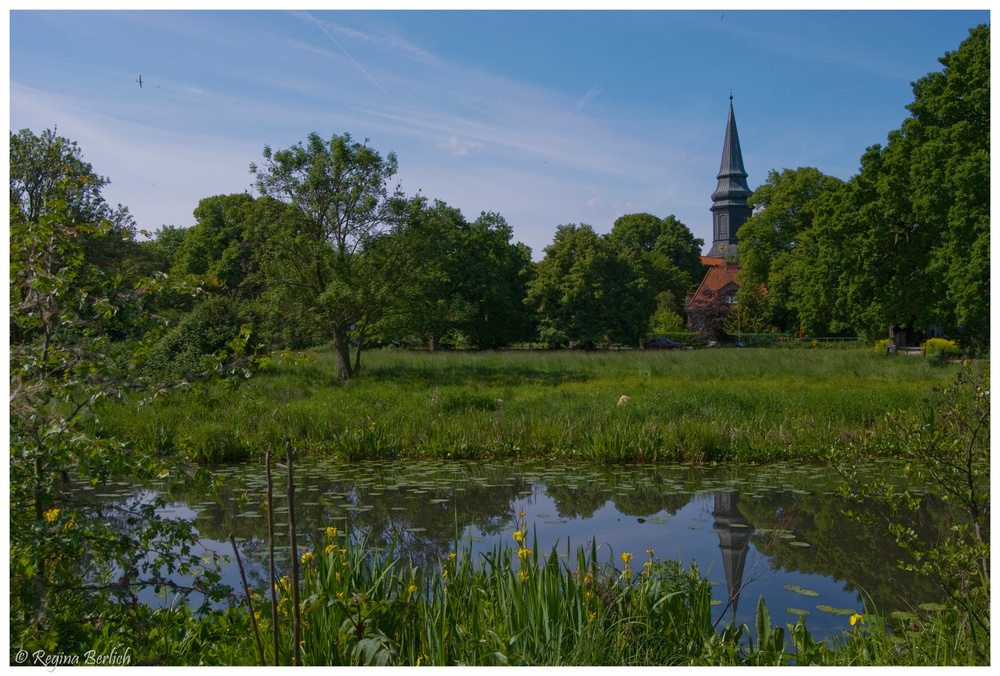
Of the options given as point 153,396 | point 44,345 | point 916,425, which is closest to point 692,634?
point 916,425

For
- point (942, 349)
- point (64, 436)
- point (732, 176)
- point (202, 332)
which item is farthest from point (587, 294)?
point (732, 176)

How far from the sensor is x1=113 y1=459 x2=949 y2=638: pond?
5.37 m

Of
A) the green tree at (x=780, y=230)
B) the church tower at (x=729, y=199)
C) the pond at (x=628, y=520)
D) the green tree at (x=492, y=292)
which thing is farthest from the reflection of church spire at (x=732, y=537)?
the church tower at (x=729, y=199)

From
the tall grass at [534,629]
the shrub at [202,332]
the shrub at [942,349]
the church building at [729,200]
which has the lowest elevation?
the tall grass at [534,629]

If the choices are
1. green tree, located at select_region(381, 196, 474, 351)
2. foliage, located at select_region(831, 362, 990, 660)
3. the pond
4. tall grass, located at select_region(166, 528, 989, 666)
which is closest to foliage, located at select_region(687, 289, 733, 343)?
green tree, located at select_region(381, 196, 474, 351)

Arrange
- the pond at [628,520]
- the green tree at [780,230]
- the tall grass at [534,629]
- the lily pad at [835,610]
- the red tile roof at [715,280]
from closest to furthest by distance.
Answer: the tall grass at [534,629]
the lily pad at [835,610]
the pond at [628,520]
the green tree at [780,230]
the red tile roof at [715,280]

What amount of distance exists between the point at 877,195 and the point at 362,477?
77.5 ft

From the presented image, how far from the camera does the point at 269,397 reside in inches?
595

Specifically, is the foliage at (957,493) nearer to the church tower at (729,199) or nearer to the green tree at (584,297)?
the green tree at (584,297)

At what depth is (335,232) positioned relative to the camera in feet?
66.3

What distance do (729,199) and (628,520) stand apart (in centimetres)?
8981

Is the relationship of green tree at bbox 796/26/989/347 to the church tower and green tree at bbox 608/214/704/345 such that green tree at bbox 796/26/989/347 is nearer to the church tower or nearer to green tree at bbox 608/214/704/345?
green tree at bbox 608/214/704/345

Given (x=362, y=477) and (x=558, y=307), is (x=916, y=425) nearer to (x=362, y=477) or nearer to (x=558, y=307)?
(x=362, y=477)

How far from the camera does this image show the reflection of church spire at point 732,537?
551 centimetres
